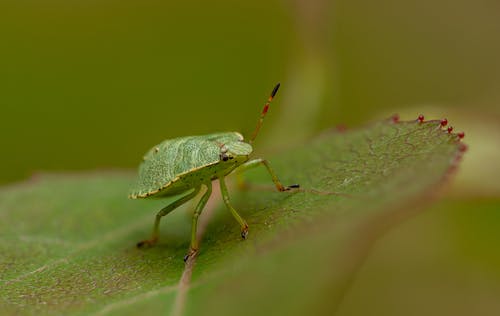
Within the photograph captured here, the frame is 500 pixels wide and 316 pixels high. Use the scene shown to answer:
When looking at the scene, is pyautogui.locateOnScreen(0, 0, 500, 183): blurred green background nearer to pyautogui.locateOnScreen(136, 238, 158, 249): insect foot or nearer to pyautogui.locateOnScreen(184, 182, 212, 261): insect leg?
pyautogui.locateOnScreen(184, 182, 212, 261): insect leg

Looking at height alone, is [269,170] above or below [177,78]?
below

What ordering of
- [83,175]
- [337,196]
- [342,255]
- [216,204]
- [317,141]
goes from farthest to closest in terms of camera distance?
[83,175]
[216,204]
[317,141]
[337,196]
[342,255]

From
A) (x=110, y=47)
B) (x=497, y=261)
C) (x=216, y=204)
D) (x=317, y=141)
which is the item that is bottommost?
(x=497, y=261)

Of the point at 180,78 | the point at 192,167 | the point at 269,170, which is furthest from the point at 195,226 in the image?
the point at 180,78

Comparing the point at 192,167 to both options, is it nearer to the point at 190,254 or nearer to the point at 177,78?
the point at 190,254

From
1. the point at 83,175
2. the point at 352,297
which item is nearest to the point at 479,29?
the point at 352,297

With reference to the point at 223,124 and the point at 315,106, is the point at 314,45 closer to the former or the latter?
the point at 315,106

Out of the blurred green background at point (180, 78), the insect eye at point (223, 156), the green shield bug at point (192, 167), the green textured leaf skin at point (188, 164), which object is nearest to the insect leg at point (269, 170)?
the green shield bug at point (192, 167)
